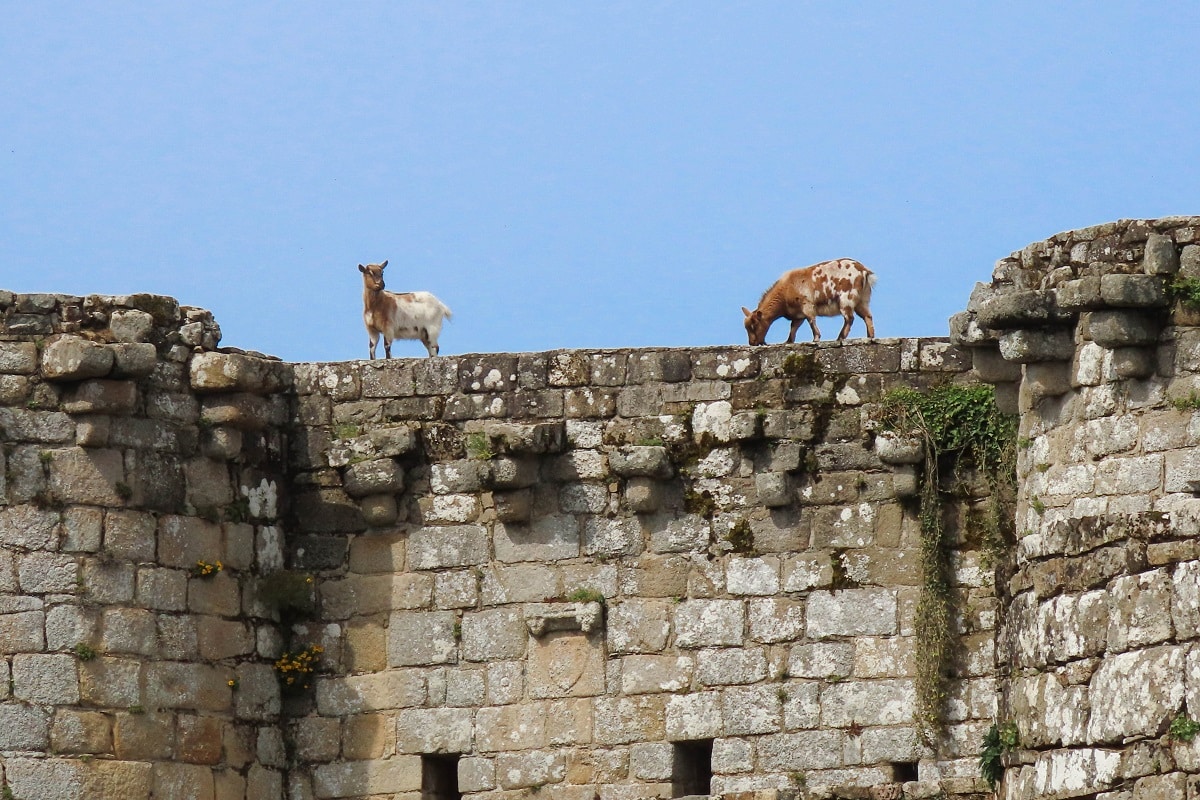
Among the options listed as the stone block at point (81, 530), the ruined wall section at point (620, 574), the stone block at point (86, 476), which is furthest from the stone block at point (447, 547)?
the stone block at point (81, 530)

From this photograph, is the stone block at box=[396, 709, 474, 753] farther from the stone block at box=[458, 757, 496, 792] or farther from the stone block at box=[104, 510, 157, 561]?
the stone block at box=[104, 510, 157, 561]

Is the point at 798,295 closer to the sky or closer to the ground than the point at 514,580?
closer to the sky

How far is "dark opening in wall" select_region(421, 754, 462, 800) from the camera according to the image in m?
17.9

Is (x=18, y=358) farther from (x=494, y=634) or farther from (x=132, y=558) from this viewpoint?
(x=494, y=634)

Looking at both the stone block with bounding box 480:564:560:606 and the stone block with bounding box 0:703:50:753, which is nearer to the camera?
the stone block with bounding box 0:703:50:753

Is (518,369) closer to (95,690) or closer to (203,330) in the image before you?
(203,330)

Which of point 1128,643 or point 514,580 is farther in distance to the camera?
point 514,580

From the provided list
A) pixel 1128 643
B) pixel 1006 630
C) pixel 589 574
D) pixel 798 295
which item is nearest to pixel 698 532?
pixel 589 574

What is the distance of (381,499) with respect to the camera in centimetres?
1822

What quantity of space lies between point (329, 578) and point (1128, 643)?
6705 millimetres

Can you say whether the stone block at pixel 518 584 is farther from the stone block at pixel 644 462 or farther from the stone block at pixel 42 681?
the stone block at pixel 42 681

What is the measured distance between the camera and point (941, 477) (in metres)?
17.3

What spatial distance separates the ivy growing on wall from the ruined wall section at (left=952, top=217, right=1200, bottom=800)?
0.77 m

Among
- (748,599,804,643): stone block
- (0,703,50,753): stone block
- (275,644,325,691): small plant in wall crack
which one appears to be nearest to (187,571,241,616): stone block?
(275,644,325,691): small plant in wall crack
